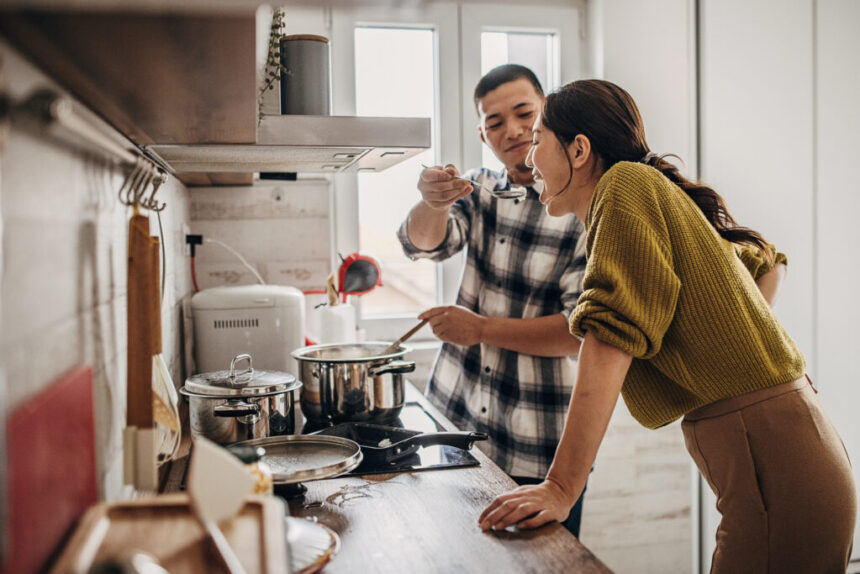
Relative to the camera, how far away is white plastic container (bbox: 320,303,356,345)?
6.79ft

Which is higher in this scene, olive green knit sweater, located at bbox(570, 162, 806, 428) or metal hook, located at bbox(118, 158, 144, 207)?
metal hook, located at bbox(118, 158, 144, 207)

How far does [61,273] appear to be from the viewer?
696 mm

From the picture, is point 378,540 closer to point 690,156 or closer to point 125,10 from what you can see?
point 125,10

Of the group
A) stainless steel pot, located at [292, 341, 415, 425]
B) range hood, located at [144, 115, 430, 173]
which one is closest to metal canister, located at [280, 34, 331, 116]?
range hood, located at [144, 115, 430, 173]

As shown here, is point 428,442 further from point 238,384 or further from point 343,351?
point 343,351

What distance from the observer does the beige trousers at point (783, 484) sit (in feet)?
3.70

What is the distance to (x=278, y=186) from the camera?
2.36 meters

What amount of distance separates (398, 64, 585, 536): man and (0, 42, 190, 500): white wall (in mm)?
956

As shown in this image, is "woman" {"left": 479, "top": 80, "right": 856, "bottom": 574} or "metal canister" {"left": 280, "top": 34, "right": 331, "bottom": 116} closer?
"woman" {"left": 479, "top": 80, "right": 856, "bottom": 574}

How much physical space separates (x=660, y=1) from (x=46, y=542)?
2533mm

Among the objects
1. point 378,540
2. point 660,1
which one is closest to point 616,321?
point 378,540

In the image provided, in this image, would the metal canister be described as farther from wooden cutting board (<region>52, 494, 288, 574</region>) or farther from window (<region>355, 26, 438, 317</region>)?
window (<region>355, 26, 438, 317</region>)

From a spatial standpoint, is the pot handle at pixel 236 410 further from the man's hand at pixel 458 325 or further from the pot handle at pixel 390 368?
the man's hand at pixel 458 325

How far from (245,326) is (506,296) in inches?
27.8
